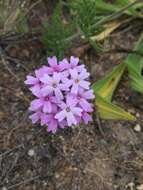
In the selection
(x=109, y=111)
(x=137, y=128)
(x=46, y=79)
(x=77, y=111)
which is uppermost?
(x=46, y=79)

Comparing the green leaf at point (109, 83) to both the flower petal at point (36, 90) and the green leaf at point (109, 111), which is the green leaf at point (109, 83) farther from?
the flower petal at point (36, 90)

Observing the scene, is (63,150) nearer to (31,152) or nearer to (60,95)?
(31,152)

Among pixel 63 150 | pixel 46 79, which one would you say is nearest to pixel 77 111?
pixel 46 79

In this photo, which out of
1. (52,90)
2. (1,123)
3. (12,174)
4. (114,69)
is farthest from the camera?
(114,69)

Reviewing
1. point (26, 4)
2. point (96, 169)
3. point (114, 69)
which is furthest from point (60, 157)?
point (26, 4)

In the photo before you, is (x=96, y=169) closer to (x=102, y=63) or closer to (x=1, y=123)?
(x=1, y=123)
